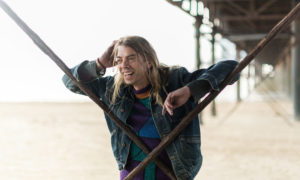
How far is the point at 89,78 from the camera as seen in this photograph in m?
2.48

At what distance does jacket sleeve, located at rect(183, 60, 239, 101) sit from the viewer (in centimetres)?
219

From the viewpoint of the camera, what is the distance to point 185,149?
2.26m

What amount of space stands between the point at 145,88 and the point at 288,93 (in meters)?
27.3

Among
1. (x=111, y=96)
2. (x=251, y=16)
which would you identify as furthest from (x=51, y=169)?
(x=251, y=16)

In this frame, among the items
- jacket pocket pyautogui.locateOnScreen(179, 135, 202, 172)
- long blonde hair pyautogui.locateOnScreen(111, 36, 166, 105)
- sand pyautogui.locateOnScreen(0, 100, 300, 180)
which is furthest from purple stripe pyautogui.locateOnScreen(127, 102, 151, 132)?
sand pyautogui.locateOnScreen(0, 100, 300, 180)

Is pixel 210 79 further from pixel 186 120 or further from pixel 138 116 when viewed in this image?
pixel 138 116

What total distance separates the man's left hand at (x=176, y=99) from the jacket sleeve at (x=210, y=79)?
0.12ft

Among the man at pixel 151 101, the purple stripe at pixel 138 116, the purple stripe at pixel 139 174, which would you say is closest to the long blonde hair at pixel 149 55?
the man at pixel 151 101

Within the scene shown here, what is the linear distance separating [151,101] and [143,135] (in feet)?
0.57

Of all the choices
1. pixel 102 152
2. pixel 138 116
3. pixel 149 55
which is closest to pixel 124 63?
pixel 149 55

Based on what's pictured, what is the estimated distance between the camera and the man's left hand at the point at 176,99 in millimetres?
2074

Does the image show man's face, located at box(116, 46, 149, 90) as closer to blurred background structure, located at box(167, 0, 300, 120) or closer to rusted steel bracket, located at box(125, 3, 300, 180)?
rusted steel bracket, located at box(125, 3, 300, 180)

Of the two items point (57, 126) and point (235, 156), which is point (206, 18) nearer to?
point (235, 156)

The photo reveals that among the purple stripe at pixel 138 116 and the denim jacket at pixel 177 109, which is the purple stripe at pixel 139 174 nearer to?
the denim jacket at pixel 177 109
